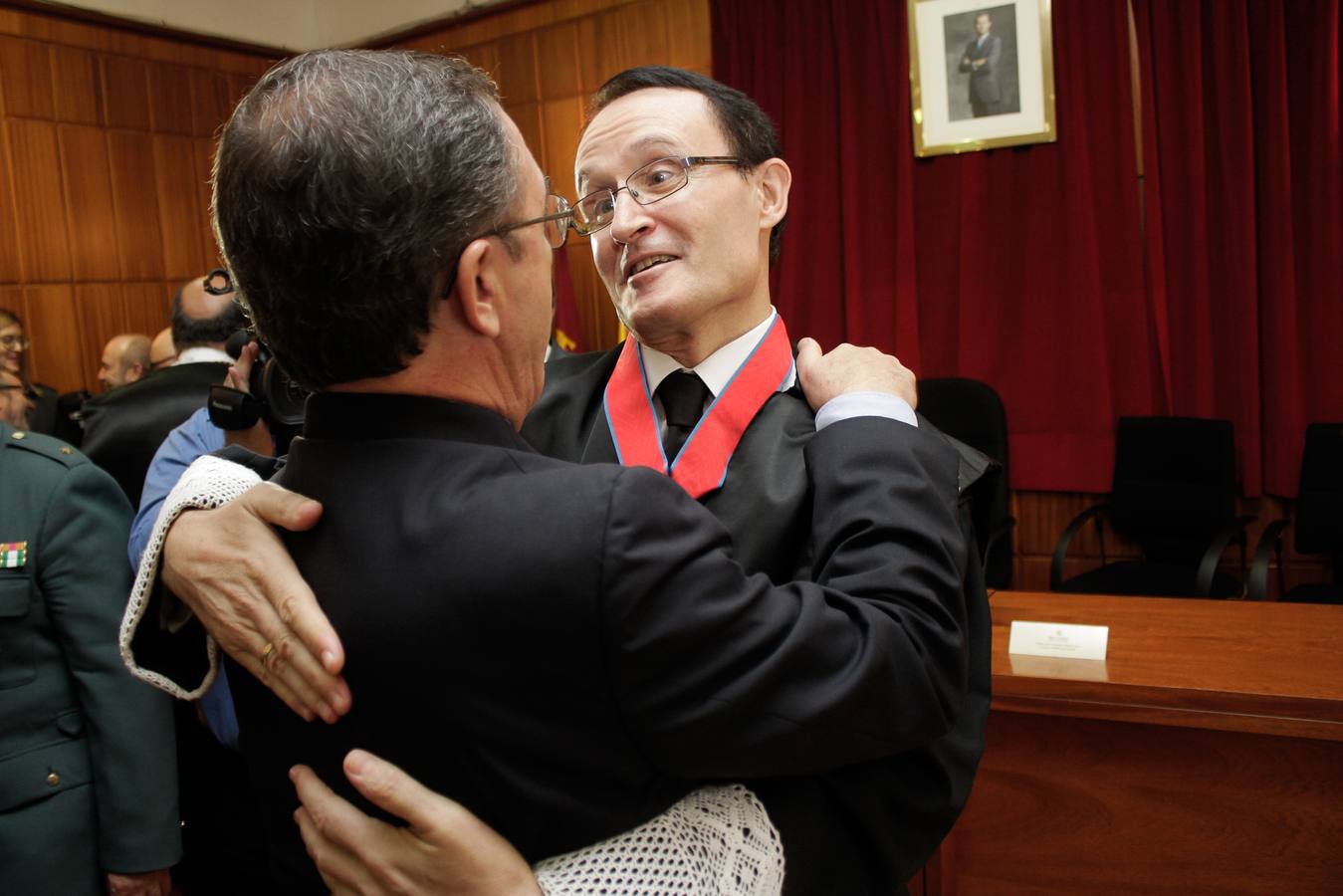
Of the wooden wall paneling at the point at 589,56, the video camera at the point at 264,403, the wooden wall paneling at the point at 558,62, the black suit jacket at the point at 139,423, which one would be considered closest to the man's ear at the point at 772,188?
the video camera at the point at 264,403

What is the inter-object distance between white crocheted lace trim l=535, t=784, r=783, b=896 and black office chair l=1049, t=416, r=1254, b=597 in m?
3.07

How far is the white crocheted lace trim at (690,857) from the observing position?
841 mm

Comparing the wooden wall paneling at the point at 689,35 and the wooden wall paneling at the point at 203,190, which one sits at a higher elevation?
the wooden wall paneling at the point at 689,35

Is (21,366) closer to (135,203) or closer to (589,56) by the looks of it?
(135,203)

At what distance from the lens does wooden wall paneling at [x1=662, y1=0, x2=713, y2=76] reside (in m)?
5.18

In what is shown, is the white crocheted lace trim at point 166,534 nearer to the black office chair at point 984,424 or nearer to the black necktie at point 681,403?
the black necktie at point 681,403

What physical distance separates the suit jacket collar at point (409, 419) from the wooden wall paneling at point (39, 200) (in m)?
6.16

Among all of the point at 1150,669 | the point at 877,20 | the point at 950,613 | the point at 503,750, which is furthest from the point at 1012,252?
the point at 503,750

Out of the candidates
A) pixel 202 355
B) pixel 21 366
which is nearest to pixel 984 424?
pixel 202 355

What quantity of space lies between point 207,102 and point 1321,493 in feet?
21.8

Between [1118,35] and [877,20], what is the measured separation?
103 centimetres

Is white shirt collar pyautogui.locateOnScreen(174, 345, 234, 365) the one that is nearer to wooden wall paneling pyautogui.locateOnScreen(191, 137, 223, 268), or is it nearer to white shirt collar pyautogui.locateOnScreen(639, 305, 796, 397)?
white shirt collar pyautogui.locateOnScreen(639, 305, 796, 397)

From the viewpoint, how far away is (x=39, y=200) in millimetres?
5961

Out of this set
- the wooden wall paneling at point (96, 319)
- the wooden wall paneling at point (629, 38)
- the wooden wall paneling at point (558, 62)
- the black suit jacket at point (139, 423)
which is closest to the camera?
the black suit jacket at point (139, 423)
